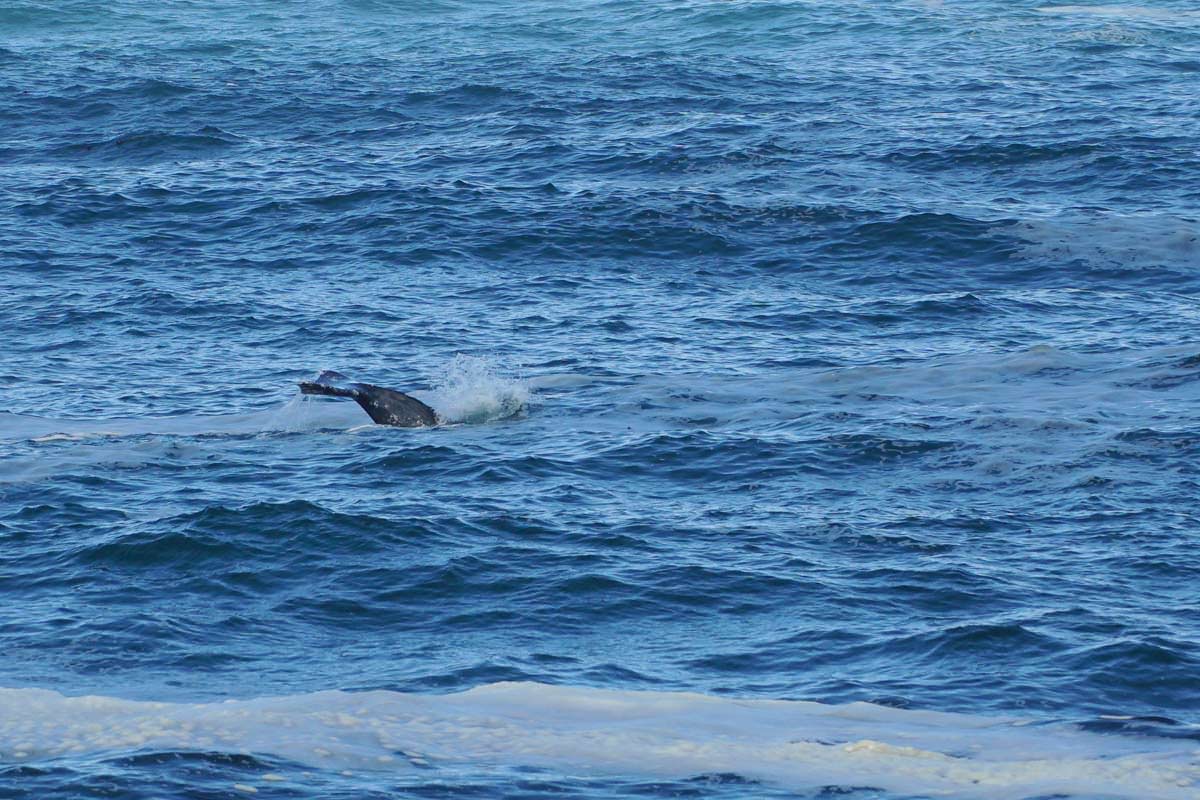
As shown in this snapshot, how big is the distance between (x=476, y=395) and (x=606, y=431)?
2270mm

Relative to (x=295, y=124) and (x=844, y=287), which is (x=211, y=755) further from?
(x=295, y=124)

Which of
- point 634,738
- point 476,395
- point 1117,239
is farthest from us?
point 1117,239

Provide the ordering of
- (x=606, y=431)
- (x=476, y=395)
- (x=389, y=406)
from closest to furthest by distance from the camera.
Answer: (x=606, y=431), (x=389, y=406), (x=476, y=395)

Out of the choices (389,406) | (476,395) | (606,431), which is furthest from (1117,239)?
(389,406)

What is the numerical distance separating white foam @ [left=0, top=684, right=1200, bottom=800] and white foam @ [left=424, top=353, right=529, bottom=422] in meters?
9.37

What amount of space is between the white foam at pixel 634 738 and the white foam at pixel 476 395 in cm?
937

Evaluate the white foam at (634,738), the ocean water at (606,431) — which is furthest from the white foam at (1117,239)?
the white foam at (634,738)

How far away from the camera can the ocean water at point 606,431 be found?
16531 millimetres

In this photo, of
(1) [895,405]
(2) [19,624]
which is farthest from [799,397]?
(2) [19,624]

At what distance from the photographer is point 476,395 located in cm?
2677

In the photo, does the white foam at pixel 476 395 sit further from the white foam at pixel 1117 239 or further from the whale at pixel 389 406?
the white foam at pixel 1117 239

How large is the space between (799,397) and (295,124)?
71.9 feet

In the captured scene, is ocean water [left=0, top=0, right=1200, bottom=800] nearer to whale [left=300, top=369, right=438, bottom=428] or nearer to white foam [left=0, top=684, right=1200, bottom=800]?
white foam [left=0, top=684, right=1200, bottom=800]

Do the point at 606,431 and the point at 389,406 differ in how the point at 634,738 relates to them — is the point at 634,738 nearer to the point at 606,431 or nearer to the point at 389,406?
the point at 606,431
